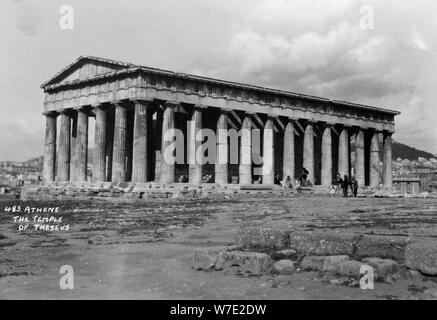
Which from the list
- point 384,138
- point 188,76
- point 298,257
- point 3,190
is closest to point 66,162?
point 188,76

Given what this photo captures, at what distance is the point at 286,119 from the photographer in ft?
154

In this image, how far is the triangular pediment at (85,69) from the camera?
38497 millimetres

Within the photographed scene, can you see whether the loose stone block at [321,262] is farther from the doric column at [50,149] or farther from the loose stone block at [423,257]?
the doric column at [50,149]

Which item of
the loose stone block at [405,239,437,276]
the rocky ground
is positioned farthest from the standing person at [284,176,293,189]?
the loose stone block at [405,239,437,276]

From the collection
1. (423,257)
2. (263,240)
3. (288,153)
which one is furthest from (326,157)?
(423,257)

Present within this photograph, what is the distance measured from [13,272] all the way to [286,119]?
128 feet

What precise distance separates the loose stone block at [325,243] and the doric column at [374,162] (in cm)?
4620

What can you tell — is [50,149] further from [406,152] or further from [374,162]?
[406,152]

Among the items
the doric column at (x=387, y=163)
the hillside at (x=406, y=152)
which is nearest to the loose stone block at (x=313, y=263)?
the doric column at (x=387, y=163)

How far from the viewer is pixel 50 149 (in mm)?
44594

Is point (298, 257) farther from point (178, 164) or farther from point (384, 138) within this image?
point (384, 138)

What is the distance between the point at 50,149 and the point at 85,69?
8.12 metres

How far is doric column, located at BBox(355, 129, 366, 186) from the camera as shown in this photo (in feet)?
173

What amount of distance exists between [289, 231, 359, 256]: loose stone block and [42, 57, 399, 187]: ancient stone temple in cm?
2740
